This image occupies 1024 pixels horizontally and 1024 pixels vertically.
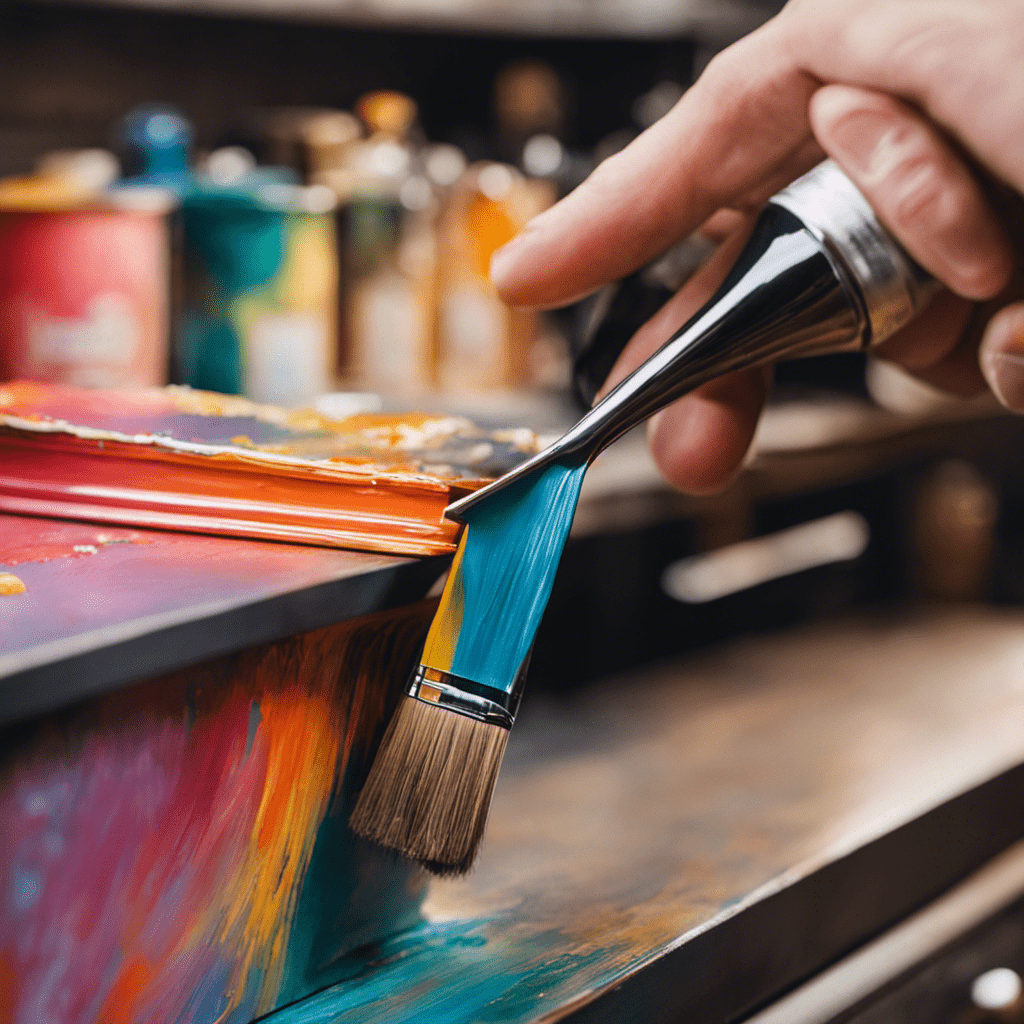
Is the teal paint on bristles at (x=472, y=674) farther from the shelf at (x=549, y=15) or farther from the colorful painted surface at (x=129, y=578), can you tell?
the shelf at (x=549, y=15)

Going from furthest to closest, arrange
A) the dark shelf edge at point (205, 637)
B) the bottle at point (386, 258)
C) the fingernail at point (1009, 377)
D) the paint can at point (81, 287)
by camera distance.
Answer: the bottle at point (386, 258), the paint can at point (81, 287), the fingernail at point (1009, 377), the dark shelf edge at point (205, 637)

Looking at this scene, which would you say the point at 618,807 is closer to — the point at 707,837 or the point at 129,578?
the point at 707,837

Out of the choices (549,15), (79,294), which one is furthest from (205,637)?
(549,15)

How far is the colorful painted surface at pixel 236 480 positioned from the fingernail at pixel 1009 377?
0.18m

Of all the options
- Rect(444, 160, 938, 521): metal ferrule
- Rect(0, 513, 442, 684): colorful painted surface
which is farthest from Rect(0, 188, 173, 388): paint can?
Rect(444, 160, 938, 521): metal ferrule

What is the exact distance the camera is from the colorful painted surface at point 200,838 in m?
0.30

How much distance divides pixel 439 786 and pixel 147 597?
108mm

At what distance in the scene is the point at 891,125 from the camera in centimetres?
35

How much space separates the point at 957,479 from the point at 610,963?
122cm

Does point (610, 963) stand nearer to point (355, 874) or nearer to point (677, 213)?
point (355, 874)

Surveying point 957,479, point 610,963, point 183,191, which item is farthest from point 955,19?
point 957,479

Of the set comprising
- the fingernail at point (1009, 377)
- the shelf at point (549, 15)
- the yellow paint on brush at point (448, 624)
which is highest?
the shelf at point (549, 15)

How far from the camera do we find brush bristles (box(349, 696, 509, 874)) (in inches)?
13.6

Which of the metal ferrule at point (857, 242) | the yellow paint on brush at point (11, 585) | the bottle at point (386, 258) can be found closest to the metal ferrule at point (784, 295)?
the metal ferrule at point (857, 242)
